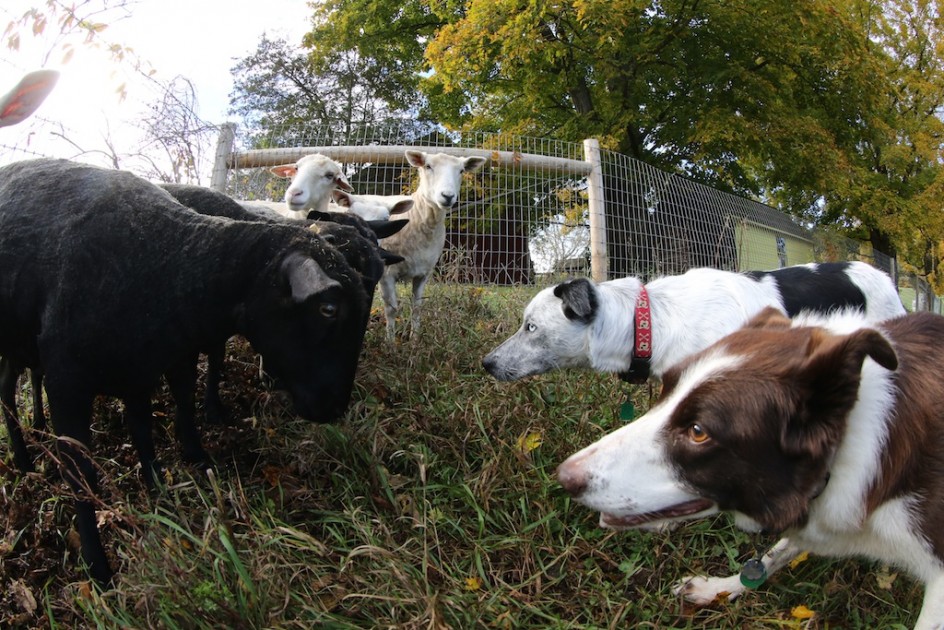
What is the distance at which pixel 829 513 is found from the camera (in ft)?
6.54

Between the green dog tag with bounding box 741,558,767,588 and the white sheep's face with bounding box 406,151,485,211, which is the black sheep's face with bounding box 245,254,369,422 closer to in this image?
the green dog tag with bounding box 741,558,767,588

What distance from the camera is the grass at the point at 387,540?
2324 millimetres

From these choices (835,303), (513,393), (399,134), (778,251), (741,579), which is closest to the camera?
(741,579)

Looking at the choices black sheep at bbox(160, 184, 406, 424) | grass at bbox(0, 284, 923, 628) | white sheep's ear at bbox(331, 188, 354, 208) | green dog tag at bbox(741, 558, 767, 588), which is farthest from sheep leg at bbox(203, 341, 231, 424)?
white sheep's ear at bbox(331, 188, 354, 208)

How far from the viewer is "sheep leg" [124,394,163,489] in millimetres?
3019

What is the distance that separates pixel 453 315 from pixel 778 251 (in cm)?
1142

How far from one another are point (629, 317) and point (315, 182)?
364 centimetres

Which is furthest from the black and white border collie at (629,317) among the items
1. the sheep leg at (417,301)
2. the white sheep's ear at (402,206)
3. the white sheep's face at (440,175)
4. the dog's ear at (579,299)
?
the white sheep's ear at (402,206)

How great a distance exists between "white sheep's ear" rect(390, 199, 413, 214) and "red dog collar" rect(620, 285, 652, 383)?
343cm

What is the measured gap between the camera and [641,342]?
394 centimetres

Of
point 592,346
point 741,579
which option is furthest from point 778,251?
point 741,579

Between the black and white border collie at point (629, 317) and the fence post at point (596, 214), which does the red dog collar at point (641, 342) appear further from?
the fence post at point (596, 214)

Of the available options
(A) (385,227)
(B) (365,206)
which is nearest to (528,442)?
(A) (385,227)

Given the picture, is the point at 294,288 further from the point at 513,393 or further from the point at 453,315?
the point at 453,315
